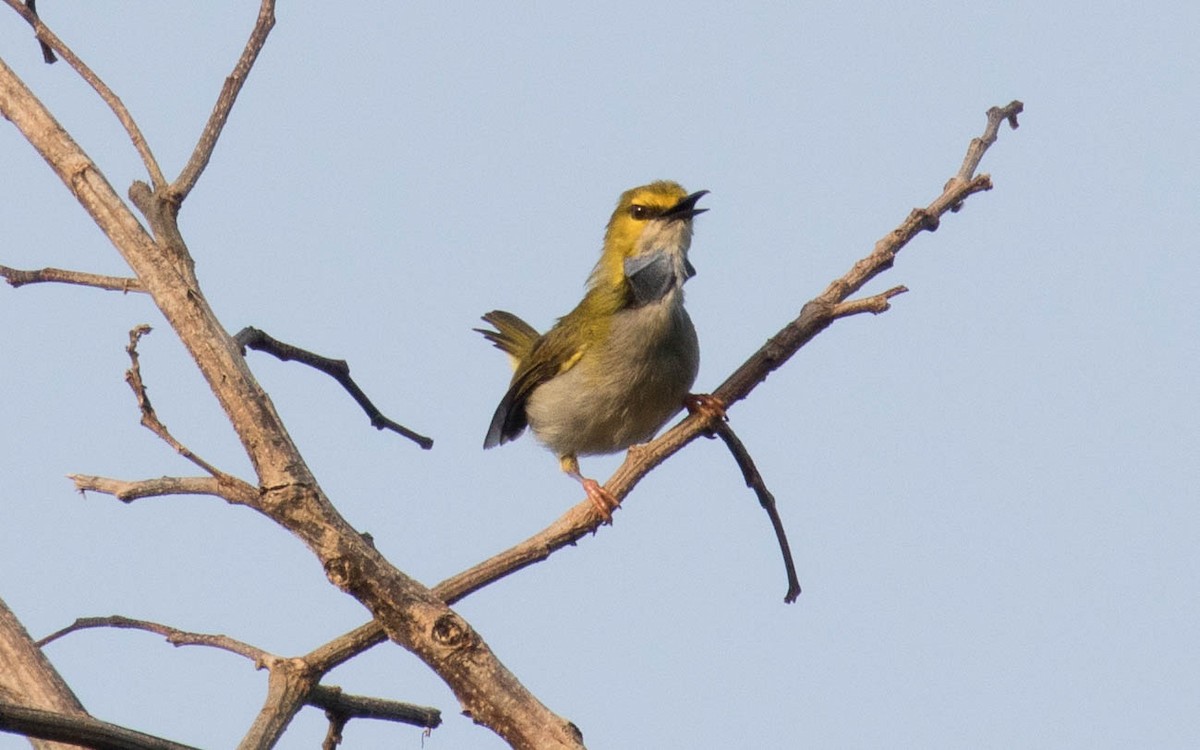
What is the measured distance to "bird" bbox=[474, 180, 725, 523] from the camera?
6969 millimetres

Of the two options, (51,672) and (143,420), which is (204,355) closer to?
(143,420)

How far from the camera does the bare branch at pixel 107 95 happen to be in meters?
3.88

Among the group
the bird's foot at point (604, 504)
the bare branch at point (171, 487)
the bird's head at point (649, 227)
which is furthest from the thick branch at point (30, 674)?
the bird's head at point (649, 227)

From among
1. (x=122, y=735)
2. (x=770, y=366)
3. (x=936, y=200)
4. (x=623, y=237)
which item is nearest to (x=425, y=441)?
(x=770, y=366)

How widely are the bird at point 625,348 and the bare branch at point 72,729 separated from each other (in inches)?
169

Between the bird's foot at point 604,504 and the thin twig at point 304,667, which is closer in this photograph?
the thin twig at point 304,667

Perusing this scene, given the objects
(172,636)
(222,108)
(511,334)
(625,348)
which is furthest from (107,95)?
(511,334)

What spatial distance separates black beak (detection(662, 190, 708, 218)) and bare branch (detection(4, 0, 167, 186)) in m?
3.68

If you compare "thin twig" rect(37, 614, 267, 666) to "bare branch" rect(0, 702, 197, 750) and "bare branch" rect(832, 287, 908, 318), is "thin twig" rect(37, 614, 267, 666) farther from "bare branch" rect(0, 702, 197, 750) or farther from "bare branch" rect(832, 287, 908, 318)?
"bare branch" rect(832, 287, 908, 318)

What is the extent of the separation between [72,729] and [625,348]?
4870 millimetres

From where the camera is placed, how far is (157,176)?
384 cm

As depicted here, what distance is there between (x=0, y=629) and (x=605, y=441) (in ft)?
14.0

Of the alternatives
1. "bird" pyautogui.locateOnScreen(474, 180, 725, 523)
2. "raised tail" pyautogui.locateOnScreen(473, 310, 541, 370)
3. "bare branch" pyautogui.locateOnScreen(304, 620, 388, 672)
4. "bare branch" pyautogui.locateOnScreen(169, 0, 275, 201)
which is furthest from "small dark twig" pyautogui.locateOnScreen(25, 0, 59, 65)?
"raised tail" pyautogui.locateOnScreen(473, 310, 541, 370)

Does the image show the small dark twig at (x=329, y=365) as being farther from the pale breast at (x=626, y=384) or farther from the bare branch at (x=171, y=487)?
the pale breast at (x=626, y=384)
